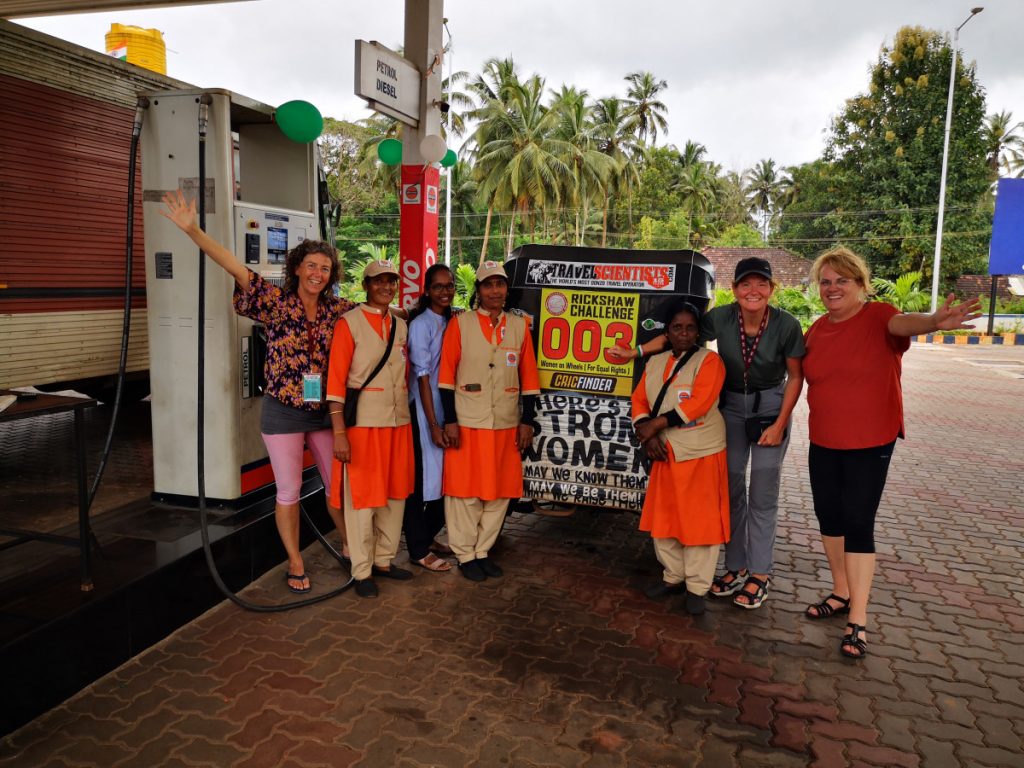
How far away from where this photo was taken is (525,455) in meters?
4.57

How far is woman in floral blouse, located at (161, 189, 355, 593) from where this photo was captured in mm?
3869

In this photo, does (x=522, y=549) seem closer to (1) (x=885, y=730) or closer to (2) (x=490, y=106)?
(1) (x=885, y=730)

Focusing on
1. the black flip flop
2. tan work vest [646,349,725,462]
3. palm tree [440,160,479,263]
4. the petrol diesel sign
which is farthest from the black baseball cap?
palm tree [440,160,479,263]

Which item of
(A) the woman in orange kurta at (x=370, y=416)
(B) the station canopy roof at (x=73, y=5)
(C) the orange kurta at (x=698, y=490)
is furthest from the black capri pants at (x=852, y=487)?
(B) the station canopy roof at (x=73, y=5)

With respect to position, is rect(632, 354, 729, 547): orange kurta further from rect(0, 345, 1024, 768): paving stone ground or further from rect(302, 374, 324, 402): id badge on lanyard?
rect(302, 374, 324, 402): id badge on lanyard

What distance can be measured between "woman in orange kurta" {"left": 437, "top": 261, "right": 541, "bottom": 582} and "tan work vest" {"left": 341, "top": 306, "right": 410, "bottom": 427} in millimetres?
336

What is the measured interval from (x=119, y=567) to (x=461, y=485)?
1.82 m

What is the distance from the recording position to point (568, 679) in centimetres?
332

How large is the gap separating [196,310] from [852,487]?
3.88m

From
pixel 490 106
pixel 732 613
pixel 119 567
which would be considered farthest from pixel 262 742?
pixel 490 106

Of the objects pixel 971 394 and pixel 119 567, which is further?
pixel 971 394

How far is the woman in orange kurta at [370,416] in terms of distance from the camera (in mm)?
3869

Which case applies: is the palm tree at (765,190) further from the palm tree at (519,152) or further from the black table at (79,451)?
the black table at (79,451)

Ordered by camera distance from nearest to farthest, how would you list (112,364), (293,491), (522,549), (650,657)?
1. (650,657)
2. (293,491)
3. (522,549)
4. (112,364)
